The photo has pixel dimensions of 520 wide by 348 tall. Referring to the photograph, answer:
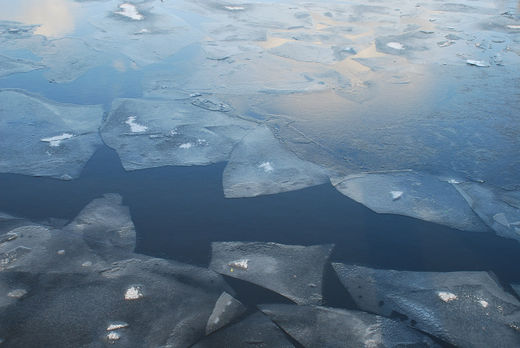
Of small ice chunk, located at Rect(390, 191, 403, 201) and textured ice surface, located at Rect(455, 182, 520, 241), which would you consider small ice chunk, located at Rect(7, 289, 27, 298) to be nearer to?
small ice chunk, located at Rect(390, 191, 403, 201)

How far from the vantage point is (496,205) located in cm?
404

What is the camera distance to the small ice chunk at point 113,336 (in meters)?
2.62

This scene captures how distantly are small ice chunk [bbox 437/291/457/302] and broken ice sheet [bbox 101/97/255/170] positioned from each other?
105 inches

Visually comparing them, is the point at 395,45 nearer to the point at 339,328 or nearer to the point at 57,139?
the point at 57,139

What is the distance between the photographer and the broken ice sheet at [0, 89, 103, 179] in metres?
4.45

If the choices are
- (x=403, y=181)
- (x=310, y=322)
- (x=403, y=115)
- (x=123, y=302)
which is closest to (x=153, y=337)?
(x=123, y=302)

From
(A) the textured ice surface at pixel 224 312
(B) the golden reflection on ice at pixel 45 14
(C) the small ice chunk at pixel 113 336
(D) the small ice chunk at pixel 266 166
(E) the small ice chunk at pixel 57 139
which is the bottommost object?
(C) the small ice chunk at pixel 113 336

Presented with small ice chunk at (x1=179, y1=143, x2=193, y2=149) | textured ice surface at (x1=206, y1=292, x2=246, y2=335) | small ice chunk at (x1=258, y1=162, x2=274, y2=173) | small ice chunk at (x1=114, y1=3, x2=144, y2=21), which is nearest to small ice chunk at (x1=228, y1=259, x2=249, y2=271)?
textured ice surface at (x1=206, y1=292, x2=246, y2=335)

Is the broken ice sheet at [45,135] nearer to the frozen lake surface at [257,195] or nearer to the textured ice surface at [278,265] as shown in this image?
the frozen lake surface at [257,195]

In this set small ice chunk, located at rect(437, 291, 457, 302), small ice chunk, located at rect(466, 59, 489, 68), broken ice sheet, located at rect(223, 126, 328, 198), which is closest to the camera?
small ice chunk, located at rect(437, 291, 457, 302)

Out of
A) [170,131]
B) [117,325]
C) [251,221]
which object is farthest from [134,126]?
[117,325]

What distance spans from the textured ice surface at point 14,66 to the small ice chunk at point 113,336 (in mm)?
5854

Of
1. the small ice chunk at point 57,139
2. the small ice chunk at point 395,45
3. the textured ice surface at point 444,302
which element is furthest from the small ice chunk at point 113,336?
the small ice chunk at point 395,45

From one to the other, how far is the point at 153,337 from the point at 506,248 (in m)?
3.13
